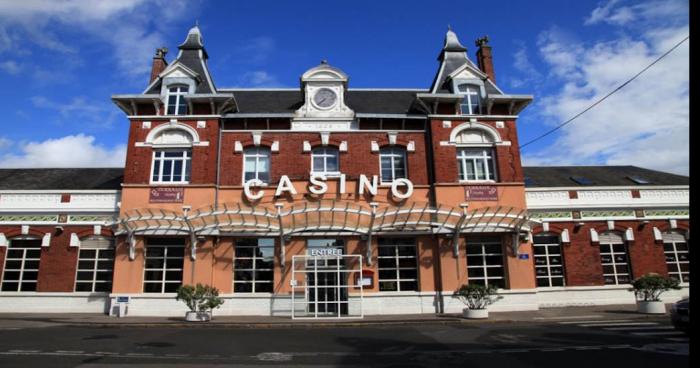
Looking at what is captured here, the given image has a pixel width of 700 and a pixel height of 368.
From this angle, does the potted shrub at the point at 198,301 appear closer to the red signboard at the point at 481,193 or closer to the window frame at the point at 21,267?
the window frame at the point at 21,267

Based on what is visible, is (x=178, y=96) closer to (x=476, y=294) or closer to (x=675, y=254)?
(x=476, y=294)

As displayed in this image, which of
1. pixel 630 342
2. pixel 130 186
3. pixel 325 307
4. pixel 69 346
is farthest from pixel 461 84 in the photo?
pixel 69 346

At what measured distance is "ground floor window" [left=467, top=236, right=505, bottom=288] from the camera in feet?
61.0

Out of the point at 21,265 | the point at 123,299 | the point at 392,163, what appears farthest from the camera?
the point at 392,163

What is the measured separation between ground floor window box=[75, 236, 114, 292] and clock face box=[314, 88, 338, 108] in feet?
35.1

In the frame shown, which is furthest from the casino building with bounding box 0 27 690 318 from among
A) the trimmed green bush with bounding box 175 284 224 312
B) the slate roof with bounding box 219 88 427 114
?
the trimmed green bush with bounding box 175 284 224 312

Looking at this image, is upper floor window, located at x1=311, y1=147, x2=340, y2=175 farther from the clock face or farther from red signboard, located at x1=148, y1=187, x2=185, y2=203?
red signboard, located at x1=148, y1=187, x2=185, y2=203

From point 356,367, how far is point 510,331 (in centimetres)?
646

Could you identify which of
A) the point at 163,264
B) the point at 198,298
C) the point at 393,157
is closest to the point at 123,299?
the point at 163,264

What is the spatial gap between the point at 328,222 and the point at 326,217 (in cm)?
24

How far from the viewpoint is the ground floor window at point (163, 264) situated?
59.3 ft

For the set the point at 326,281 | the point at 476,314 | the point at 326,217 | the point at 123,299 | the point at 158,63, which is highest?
the point at 158,63

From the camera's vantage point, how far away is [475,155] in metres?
19.9

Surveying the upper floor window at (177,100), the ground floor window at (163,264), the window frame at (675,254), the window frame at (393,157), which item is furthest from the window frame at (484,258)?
the upper floor window at (177,100)
